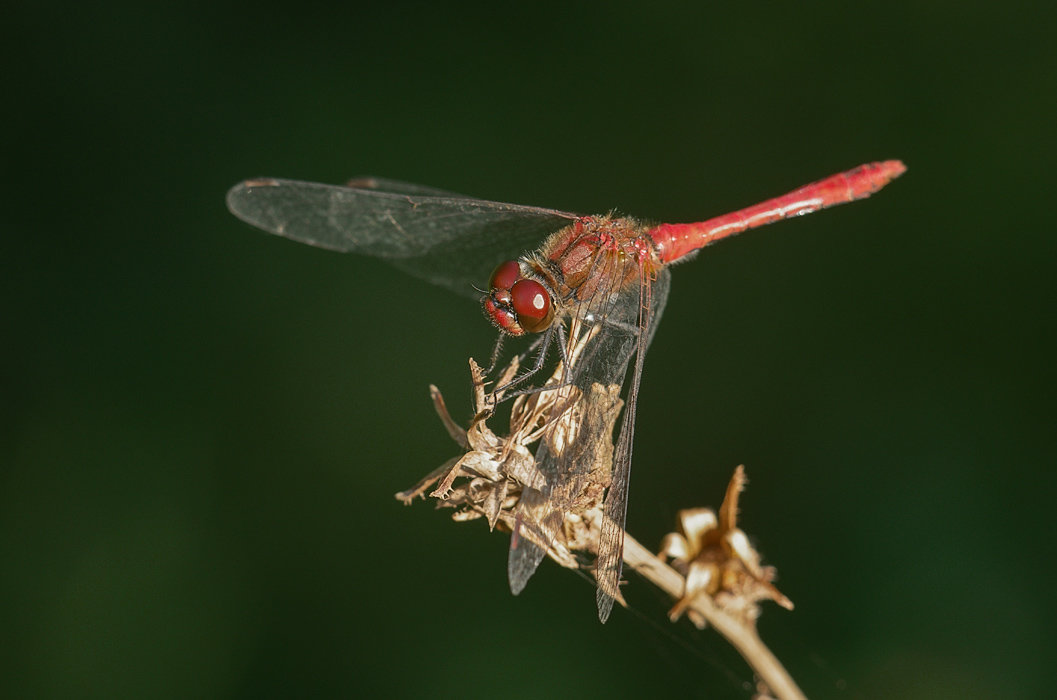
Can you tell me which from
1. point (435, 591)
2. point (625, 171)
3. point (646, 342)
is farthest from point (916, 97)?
point (435, 591)

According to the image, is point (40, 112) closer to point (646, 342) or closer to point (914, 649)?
point (646, 342)

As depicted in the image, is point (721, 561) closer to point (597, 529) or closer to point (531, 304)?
point (597, 529)

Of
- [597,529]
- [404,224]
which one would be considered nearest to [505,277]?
[404,224]

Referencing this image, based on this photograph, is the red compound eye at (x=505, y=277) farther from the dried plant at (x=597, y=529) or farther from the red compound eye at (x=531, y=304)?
the dried plant at (x=597, y=529)

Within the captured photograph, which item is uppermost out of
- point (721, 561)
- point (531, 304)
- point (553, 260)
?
point (553, 260)

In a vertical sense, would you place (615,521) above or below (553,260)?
below
